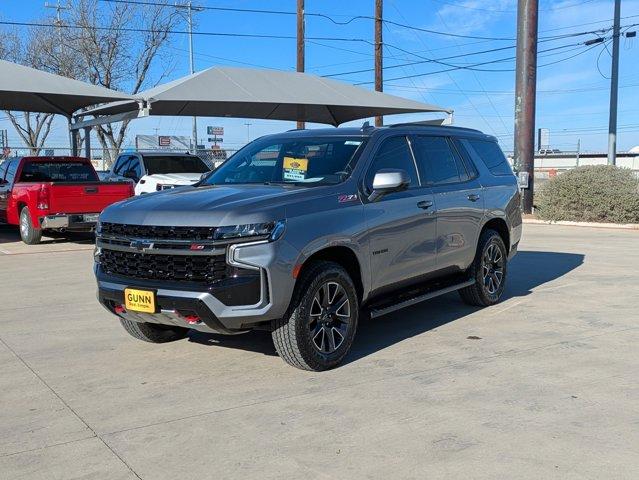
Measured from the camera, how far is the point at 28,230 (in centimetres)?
1377

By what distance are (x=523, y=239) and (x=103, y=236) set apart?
1061 centimetres

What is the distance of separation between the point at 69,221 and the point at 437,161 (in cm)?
878

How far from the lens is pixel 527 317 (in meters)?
6.98

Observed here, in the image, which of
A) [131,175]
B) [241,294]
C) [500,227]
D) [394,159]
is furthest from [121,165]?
[241,294]

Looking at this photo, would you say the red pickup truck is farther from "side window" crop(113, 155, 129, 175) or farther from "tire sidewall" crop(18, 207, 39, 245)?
"side window" crop(113, 155, 129, 175)

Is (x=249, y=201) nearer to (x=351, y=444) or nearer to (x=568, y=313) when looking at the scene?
(x=351, y=444)

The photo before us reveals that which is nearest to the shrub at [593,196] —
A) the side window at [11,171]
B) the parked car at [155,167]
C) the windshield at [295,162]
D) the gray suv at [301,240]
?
the parked car at [155,167]

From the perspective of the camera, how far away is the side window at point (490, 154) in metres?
7.41

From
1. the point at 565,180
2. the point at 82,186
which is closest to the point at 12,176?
the point at 82,186

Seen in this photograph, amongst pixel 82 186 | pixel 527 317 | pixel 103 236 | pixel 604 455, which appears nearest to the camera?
pixel 604 455

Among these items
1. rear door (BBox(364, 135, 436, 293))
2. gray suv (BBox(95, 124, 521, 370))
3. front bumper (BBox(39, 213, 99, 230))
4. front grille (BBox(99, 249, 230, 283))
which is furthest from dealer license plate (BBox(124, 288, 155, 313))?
front bumper (BBox(39, 213, 99, 230))

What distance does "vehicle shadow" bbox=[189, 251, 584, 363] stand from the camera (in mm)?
5984

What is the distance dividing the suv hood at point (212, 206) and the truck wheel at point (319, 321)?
55cm

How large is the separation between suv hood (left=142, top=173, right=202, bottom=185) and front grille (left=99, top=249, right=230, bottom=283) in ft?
30.5
